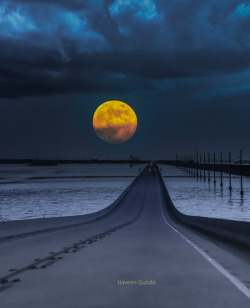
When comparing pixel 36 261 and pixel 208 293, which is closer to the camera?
pixel 208 293

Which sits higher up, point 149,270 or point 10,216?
point 149,270

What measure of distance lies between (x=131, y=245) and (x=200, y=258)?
10.2ft

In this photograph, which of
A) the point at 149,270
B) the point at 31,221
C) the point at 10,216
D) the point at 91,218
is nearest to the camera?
the point at 149,270

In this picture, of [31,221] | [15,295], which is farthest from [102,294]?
[31,221]

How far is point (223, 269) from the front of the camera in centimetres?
843

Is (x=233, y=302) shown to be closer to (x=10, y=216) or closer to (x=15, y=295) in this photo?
(x=15, y=295)

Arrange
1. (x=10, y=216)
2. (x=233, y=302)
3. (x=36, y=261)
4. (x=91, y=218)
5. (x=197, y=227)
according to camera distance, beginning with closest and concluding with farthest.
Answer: (x=233, y=302), (x=36, y=261), (x=197, y=227), (x=91, y=218), (x=10, y=216)

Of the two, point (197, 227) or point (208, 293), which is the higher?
point (208, 293)

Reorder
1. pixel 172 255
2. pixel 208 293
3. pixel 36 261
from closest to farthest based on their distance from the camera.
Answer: pixel 208 293 < pixel 36 261 < pixel 172 255

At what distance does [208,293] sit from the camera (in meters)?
6.29

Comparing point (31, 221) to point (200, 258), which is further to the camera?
point (31, 221)

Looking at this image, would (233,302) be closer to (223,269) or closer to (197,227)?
(223,269)

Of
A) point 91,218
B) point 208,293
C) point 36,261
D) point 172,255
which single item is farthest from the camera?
point 91,218

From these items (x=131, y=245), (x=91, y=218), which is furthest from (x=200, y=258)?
(x=91, y=218)
